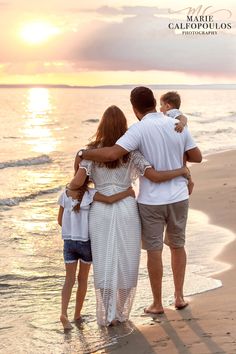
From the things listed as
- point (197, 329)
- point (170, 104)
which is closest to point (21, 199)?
point (170, 104)

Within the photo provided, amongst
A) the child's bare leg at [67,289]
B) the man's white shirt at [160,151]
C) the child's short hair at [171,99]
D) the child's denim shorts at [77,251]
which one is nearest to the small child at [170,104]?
the child's short hair at [171,99]

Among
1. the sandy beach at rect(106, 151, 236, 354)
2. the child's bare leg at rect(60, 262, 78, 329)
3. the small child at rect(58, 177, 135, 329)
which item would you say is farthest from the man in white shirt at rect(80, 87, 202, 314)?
the child's bare leg at rect(60, 262, 78, 329)

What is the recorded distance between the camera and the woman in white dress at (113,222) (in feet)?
18.2

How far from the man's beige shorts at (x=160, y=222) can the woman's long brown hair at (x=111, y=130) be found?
17.0 inches

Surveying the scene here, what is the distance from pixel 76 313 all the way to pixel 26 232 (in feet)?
14.9

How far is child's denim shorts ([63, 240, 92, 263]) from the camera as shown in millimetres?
5637

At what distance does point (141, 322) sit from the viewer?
5746mm

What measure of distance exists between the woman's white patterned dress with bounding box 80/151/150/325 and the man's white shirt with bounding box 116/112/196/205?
0.36 ft

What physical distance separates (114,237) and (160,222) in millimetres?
428

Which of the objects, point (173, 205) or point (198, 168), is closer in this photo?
point (173, 205)

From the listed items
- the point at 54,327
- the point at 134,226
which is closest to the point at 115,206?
the point at 134,226

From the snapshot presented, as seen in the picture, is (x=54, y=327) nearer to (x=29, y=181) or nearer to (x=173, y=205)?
(x=173, y=205)

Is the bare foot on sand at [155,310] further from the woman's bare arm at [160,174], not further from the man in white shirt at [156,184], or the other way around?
the woman's bare arm at [160,174]

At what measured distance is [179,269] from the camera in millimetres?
5984
